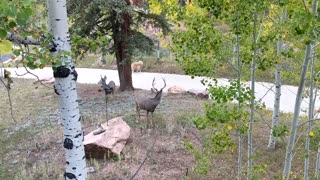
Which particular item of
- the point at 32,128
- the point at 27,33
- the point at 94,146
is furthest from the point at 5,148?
the point at 27,33

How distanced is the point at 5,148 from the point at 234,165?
4610mm

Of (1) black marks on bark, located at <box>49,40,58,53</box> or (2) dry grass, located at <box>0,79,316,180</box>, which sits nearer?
(1) black marks on bark, located at <box>49,40,58,53</box>

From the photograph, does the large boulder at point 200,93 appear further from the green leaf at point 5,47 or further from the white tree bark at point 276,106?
the green leaf at point 5,47

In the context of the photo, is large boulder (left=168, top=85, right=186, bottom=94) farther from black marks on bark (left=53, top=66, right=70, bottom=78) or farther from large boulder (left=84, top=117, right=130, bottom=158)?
black marks on bark (left=53, top=66, right=70, bottom=78)

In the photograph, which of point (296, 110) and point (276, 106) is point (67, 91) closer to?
point (296, 110)

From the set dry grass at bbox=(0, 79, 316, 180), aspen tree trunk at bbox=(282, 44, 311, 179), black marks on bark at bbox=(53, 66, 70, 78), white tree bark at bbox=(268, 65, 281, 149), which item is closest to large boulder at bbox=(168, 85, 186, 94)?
dry grass at bbox=(0, 79, 316, 180)

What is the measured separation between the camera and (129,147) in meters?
6.55

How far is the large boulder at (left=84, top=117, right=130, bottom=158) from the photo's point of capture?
20.0 feet

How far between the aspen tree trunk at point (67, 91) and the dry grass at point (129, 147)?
2.11 metres

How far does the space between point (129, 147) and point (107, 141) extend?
521mm

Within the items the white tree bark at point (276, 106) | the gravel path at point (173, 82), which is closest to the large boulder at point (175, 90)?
the gravel path at point (173, 82)

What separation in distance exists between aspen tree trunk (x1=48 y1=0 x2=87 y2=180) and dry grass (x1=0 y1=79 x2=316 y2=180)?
2112mm

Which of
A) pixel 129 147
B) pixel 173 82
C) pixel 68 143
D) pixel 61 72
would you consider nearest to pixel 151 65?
pixel 173 82

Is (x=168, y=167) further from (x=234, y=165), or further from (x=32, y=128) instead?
(x=32, y=128)
